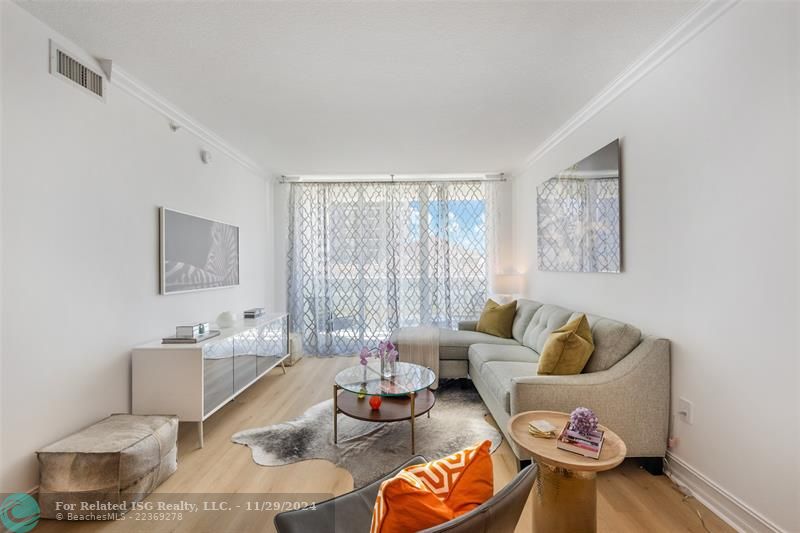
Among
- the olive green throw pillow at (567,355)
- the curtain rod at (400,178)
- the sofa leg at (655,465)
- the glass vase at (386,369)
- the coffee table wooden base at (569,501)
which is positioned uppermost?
the curtain rod at (400,178)

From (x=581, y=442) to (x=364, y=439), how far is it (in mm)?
1559

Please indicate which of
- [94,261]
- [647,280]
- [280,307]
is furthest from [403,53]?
[280,307]

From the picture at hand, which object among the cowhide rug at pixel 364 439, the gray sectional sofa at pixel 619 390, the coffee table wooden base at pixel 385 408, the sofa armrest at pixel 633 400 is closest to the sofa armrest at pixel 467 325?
the cowhide rug at pixel 364 439

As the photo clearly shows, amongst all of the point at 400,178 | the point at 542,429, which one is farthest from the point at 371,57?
the point at 400,178

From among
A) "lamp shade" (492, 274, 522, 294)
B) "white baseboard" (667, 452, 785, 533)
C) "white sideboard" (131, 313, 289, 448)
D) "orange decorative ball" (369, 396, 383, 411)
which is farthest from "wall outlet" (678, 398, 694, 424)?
"white sideboard" (131, 313, 289, 448)

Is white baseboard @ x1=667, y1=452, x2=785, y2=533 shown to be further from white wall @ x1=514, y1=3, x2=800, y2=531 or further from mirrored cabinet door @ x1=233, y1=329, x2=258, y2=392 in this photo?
mirrored cabinet door @ x1=233, y1=329, x2=258, y2=392

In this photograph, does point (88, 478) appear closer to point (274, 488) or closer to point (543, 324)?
point (274, 488)

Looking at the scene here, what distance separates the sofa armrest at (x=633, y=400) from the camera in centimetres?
207

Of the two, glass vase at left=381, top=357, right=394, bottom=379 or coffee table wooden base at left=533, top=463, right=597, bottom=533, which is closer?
coffee table wooden base at left=533, top=463, right=597, bottom=533

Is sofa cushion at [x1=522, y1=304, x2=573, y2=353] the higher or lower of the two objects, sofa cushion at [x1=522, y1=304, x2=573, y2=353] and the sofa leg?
the higher

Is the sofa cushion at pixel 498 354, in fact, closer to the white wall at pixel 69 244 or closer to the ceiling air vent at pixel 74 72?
the white wall at pixel 69 244

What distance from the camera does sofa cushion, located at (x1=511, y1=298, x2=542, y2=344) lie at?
3721 millimetres

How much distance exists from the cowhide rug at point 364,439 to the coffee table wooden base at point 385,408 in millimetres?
117

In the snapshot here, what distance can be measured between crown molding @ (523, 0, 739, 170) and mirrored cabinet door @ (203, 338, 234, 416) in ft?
11.1
